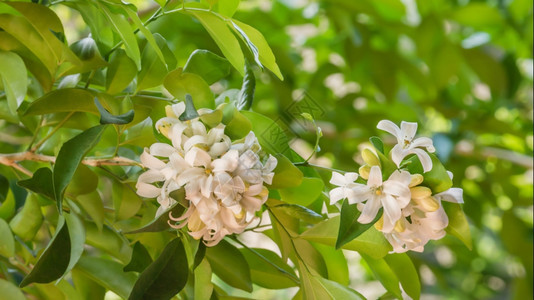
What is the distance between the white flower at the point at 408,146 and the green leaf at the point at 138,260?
16 cm

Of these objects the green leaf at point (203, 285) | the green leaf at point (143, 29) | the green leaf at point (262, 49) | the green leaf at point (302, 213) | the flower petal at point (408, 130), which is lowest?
the green leaf at point (203, 285)

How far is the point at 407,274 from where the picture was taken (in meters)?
0.38

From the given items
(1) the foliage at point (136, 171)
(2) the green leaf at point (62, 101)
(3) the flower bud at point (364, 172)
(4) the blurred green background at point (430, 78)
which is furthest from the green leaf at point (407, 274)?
(4) the blurred green background at point (430, 78)

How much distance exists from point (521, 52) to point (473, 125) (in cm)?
25

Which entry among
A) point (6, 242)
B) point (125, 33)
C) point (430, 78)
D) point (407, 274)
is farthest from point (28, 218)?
point (430, 78)

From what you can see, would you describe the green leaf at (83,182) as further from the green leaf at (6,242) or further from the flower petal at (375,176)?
the flower petal at (375,176)

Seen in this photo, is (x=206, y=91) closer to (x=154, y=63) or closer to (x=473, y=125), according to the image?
(x=154, y=63)

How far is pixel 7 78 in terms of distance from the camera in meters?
0.36

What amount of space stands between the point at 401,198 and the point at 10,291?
23cm

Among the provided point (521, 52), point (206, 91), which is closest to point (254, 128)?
point (206, 91)

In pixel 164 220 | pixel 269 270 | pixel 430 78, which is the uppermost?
pixel 164 220

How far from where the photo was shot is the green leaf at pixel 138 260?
1.19ft

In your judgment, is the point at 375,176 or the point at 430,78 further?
the point at 430,78

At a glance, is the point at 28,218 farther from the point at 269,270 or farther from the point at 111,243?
the point at 269,270
